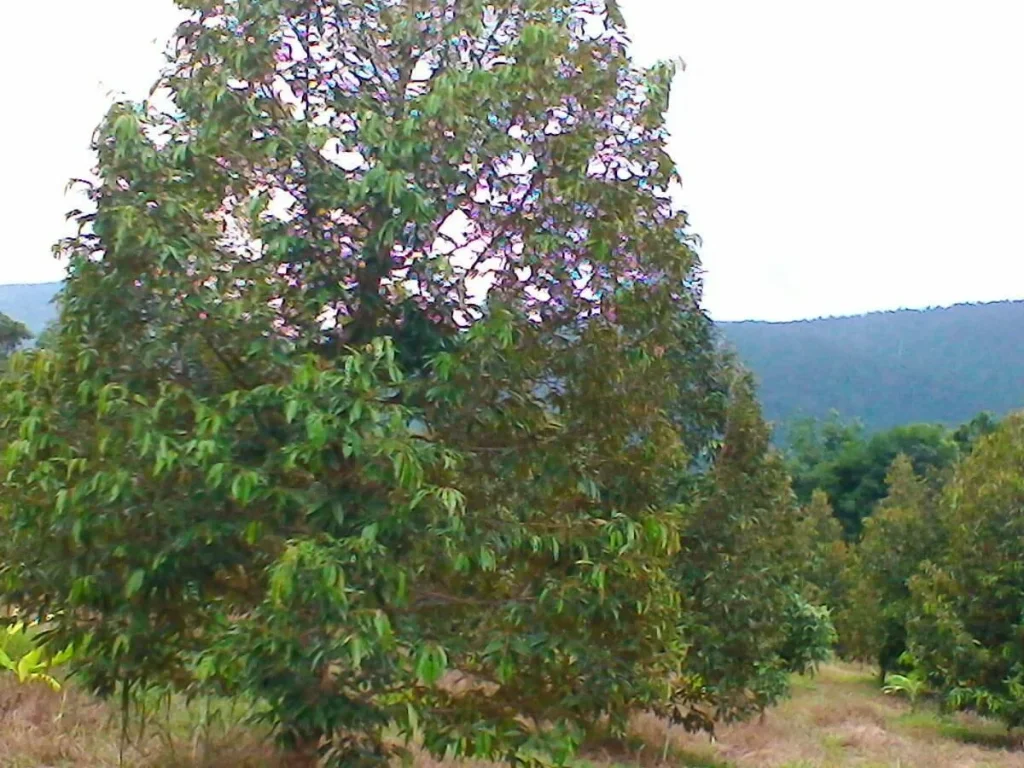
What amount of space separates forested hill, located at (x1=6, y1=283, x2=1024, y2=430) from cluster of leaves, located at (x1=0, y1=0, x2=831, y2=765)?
201ft

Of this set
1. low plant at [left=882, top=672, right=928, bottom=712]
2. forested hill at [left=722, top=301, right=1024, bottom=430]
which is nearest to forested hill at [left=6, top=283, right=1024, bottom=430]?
forested hill at [left=722, top=301, right=1024, bottom=430]

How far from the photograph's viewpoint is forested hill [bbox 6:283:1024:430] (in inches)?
2689

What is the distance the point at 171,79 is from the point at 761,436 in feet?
30.8

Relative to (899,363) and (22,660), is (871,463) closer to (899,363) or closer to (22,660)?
(899,363)

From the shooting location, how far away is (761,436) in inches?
518

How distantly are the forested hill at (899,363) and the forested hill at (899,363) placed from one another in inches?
2.5

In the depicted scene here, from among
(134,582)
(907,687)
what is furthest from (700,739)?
(134,582)

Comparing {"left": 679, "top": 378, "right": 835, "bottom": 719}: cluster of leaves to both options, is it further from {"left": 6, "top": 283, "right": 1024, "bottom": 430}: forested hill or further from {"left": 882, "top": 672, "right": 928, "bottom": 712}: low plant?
{"left": 6, "top": 283, "right": 1024, "bottom": 430}: forested hill

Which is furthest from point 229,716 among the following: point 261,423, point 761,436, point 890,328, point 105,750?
point 890,328

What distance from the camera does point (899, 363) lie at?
73.1m

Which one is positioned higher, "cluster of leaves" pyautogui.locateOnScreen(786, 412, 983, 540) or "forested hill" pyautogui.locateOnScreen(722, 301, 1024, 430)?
"forested hill" pyautogui.locateOnScreen(722, 301, 1024, 430)

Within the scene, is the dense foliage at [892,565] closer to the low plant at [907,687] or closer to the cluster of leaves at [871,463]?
the low plant at [907,687]

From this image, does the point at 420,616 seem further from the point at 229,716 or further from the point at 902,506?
the point at 902,506

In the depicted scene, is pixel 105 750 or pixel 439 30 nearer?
pixel 439 30
